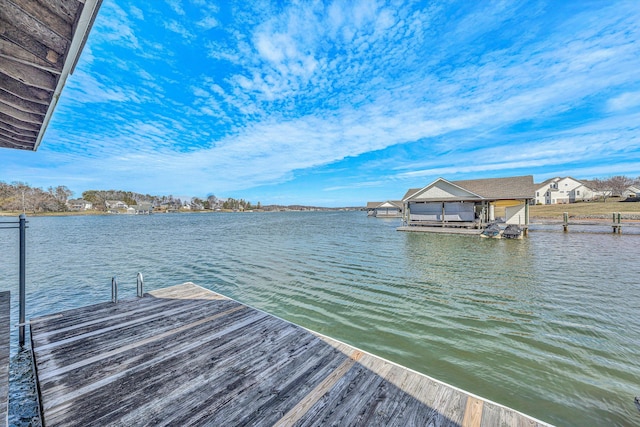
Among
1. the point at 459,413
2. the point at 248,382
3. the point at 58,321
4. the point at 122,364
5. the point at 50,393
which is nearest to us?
the point at 459,413

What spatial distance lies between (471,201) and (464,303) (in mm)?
22260

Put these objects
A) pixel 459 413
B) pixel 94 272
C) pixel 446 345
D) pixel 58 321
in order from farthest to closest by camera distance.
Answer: pixel 94 272 → pixel 446 345 → pixel 58 321 → pixel 459 413

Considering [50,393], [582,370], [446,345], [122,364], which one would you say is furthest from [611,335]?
[50,393]

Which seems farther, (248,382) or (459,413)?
(248,382)

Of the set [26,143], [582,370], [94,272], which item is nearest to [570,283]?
[582,370]

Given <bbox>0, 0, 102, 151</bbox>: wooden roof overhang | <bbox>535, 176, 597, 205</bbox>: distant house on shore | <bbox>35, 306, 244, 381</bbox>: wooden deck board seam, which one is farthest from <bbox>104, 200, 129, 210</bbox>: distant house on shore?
<bbox>535, 176, 597, 205</bbox>: distant house on shore

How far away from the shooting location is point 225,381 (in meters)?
2.90

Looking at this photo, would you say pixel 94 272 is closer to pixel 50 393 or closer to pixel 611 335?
pixel 50 393

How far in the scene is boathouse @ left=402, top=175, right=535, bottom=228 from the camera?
80.5 ft

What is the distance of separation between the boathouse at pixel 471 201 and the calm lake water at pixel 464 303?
379 inches

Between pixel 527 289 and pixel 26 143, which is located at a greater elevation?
pixel 26 143

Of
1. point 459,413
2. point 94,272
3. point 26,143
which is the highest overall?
point 26,143

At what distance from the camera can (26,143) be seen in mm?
4355

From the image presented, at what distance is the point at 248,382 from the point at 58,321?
415 cm
